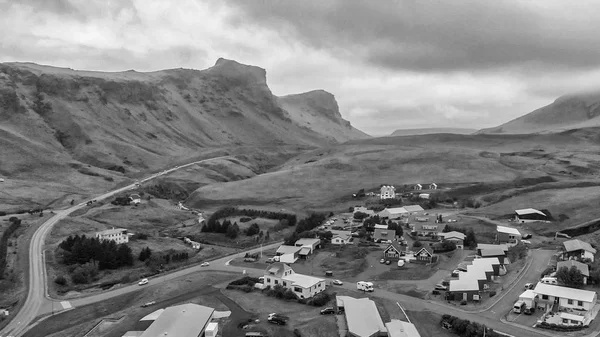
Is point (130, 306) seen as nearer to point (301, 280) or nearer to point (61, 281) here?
point (61, 281)

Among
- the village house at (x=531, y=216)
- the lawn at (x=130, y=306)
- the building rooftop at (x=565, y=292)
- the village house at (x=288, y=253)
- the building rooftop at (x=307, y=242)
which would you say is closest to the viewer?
the building rooftop at (x=565, y=292)

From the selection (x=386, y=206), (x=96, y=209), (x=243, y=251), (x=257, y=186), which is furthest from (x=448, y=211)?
(x=96, y=209)

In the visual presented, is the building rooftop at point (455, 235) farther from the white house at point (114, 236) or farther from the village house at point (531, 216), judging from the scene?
the white house at point (114, 236)

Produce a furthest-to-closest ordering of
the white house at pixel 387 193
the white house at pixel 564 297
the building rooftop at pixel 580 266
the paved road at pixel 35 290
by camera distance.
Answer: the white house at pixel 387 193, the building rooftop at pixel 580 266, the paved road at pixel 35 290, the white house at pixel 564 297

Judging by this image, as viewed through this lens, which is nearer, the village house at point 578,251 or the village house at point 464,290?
the village house at point 464,290

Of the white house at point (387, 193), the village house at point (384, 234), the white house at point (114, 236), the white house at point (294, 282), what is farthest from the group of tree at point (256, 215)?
the white house at point (294, 282)

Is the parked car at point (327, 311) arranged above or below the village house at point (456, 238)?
below

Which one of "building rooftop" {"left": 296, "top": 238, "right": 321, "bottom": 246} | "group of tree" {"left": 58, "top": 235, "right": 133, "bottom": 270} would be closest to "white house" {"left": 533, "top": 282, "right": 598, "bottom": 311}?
"building rooftop" {"left": 296, "top": 238, "right": 321, "bottom": 246}
